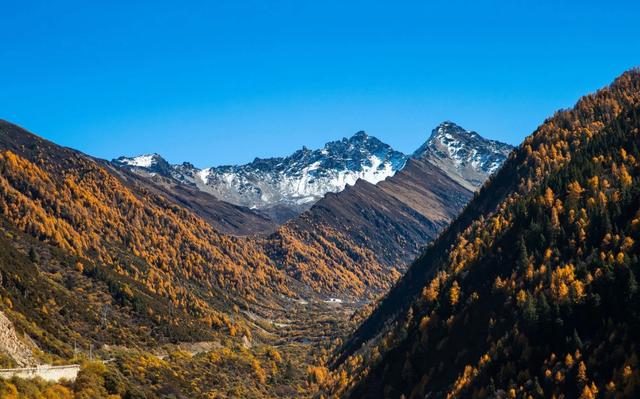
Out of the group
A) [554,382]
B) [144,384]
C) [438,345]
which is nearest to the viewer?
[554,382]

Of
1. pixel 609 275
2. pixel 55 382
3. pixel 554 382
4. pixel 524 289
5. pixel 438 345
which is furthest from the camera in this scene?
pixel 438 345

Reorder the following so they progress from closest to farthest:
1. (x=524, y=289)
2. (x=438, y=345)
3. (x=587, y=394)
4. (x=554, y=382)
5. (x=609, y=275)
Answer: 1. (x=587, y=394)
2. (x=554, y=382)
3. (x=609, y=275)
4. (x=524, y=289)
5. (x=438, y=345)

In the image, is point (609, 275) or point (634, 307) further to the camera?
point (609, 275)

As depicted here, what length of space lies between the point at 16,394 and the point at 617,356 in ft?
350

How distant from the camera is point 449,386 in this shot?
170625mm

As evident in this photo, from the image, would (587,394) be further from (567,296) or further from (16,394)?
(16,394)

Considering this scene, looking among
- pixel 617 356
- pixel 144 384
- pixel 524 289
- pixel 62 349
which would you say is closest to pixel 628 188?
pixel 524 289

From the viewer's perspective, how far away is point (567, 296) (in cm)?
16450

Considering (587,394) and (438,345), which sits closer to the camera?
(587,394)

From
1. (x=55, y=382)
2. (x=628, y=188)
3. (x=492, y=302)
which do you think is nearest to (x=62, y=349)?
(x=55, y=382)

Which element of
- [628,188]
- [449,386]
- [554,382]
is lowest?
[449,386]

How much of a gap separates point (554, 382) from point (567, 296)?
1052 inches

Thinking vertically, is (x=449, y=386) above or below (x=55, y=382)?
above

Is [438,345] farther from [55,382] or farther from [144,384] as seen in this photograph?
[55,382]
